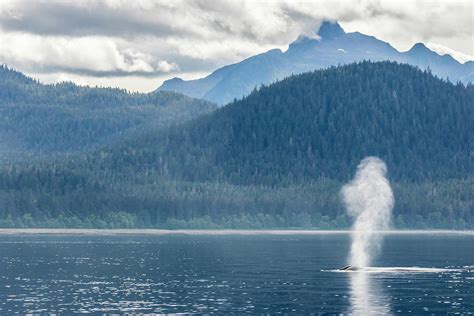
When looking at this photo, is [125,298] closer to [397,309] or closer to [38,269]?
[397,309]

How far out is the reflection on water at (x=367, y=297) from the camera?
12072 centimetres

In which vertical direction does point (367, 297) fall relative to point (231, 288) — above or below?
below

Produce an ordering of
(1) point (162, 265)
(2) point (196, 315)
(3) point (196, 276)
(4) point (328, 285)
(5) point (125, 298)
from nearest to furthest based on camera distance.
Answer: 1. (2) point (196, 315)
2. (5) point (125, 298)
3. (4) point (328, 285)
4. (3) point (196, 276)
5. (1) point (162, 265)

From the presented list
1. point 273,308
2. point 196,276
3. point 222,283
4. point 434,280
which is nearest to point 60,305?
point 273,308

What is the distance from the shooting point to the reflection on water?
120719 millimetres

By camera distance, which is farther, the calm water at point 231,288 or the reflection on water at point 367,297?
the calm water at point 231,288

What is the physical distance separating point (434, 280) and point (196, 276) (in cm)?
3574

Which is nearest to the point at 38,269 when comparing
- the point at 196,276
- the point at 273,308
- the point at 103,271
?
the point at 103,271

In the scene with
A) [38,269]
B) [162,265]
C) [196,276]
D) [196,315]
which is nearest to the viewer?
[196,315]

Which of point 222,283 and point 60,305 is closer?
point 60,305

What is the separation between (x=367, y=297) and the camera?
13350 centimetres

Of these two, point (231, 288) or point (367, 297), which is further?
point (231, 288)

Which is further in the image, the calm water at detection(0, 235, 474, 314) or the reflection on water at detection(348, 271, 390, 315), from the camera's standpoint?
the calm water at detection(0, 235, 474, 314)

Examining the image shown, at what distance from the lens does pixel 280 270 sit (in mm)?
176625
